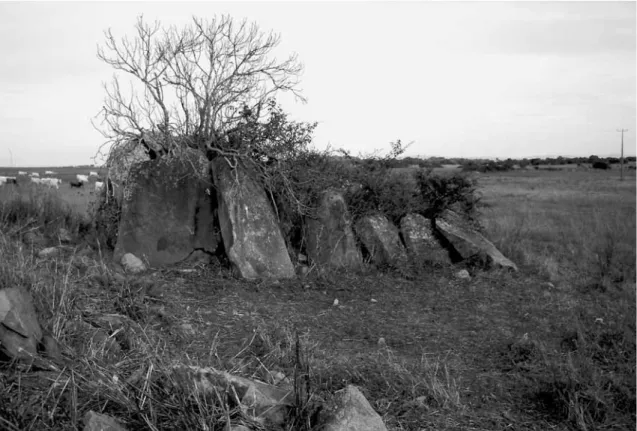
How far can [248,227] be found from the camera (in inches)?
311

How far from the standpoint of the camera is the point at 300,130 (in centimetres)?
890

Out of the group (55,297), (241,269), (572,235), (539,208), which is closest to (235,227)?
(241,269)

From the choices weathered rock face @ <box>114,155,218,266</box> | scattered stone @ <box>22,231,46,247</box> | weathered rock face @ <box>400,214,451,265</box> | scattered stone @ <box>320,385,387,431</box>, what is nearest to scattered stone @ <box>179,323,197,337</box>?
scattered stone @ <box>320,385,387,431</box>

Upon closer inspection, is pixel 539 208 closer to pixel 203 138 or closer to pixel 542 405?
pixel 203 138

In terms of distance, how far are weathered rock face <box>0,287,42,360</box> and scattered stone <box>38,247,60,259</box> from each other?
361cm

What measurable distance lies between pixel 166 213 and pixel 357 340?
381cm

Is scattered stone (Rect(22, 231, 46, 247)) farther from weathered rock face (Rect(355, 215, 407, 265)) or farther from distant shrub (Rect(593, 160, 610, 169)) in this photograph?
distant shrub (Rect(593, 160, 610, 169))

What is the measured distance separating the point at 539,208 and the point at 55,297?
61.8 feet

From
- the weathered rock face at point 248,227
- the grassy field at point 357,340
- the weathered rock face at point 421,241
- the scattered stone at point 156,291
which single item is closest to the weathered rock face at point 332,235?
the grassy field at point 357,340

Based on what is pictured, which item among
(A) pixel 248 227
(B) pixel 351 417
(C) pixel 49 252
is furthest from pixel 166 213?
(B) pixel 351 417

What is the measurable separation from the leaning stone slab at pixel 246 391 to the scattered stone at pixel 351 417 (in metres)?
0.27

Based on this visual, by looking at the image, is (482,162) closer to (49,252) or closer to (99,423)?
(49,252)

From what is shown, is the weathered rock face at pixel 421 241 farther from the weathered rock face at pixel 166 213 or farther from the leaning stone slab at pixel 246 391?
the leaning stone slab at pixel 246 391

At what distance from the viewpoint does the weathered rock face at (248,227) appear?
7.65 m
